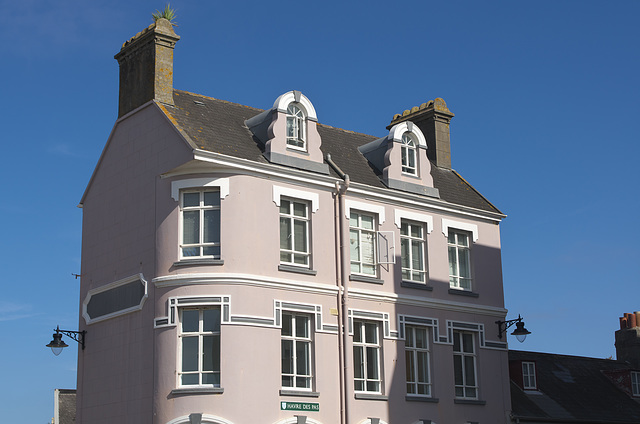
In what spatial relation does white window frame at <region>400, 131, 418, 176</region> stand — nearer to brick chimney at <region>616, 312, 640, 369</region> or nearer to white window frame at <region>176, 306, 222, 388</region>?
white window frame at <region>176, 306, 222, 388</region>

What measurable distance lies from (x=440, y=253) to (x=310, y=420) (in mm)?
7415

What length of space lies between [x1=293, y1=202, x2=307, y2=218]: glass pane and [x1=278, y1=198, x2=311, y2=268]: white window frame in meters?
0.03

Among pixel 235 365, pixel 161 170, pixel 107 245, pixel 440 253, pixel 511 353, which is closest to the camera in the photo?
pixel 235 365

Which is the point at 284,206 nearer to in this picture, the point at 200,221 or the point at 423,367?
the point at 200,221

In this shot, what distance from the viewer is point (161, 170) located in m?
24.6

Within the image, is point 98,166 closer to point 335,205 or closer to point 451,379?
point 335,205

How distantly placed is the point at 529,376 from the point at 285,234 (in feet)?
38.0

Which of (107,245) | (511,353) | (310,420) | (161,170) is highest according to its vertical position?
(161,170)

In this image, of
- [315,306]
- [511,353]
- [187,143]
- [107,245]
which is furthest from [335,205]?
[511,353]

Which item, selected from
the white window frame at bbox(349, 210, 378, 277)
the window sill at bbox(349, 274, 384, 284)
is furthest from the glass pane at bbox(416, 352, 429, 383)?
the white window frame at bbox(349, 210, 378, 277)

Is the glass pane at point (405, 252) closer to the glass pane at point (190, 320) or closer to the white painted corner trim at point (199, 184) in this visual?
the white painted corner trim at point (199, 184)

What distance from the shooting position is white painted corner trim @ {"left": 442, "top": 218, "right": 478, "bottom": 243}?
28609mm

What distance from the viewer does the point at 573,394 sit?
3209 cm

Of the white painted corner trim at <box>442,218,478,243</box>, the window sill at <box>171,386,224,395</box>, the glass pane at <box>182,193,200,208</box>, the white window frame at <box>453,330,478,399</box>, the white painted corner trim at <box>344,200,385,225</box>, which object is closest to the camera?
the window sill at <box>171,386,224,395</box>
